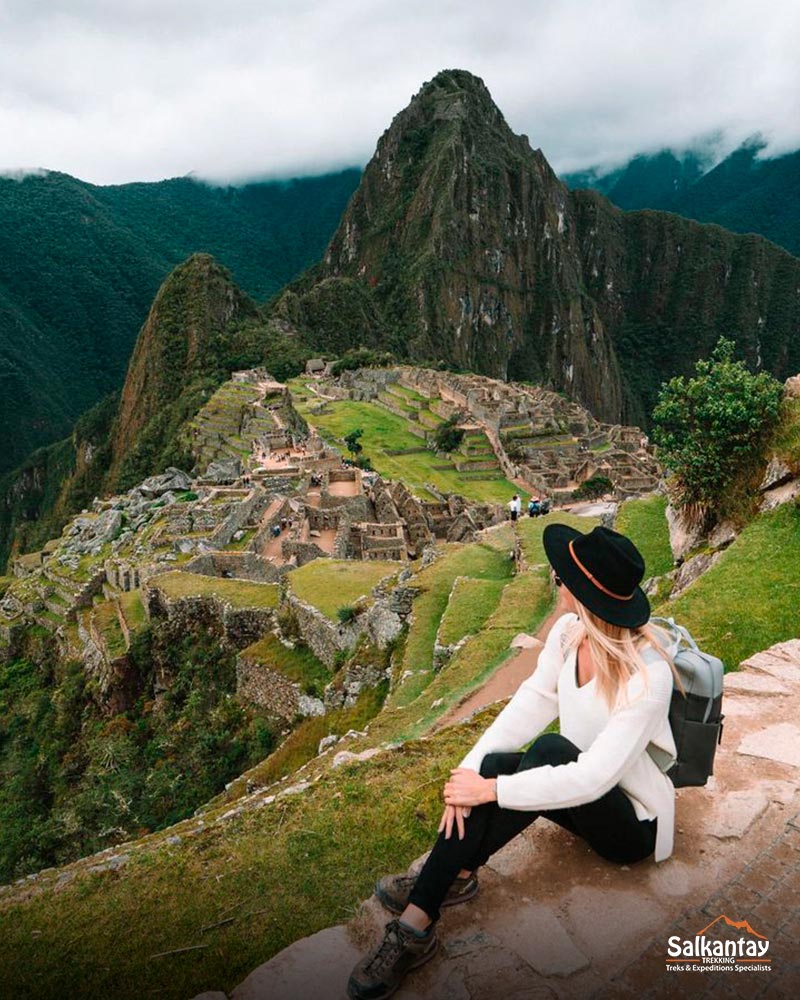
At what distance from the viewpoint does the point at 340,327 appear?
110312 millimetres

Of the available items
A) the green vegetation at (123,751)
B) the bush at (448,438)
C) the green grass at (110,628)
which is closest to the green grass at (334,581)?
the green vegetation at (123,751)

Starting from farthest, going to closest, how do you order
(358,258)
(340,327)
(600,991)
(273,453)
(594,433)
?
(358,258) → (340,327) → (594,433) → (273,453) → (600,991)

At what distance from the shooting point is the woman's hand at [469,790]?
3.06 m

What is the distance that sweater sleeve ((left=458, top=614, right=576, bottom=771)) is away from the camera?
3465 mm

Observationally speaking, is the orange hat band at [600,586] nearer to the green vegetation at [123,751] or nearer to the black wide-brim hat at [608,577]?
the black wide-brim hat at [608,577]

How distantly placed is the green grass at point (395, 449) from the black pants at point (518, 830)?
104 ft

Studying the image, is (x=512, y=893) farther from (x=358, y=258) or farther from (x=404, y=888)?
(x=358, y=258)

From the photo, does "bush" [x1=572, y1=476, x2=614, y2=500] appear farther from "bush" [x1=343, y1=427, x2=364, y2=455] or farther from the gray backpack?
the gray backpack

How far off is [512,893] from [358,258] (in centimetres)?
17804

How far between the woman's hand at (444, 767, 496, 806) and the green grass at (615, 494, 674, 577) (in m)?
7.84

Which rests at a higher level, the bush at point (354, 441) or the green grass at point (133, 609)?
the green grass at point (133, 609)

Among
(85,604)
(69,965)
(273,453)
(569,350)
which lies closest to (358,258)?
(569,350)

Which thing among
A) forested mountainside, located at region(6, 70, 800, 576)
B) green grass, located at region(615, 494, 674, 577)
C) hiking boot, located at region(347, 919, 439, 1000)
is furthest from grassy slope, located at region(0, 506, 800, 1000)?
forested mountainside, located at region(6, 70, 800, 576)

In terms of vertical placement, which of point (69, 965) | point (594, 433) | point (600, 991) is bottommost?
point (594, 433)
